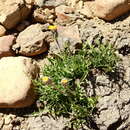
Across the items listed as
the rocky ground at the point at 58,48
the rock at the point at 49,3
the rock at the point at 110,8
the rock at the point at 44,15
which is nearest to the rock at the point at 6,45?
the rocky ground at the point at 58,48

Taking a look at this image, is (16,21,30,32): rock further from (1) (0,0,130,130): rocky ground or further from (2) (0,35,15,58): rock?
(2) (0,35,15,58): rock

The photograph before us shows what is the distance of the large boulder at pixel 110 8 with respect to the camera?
4602 mm

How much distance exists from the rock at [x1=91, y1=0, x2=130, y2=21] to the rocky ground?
0.08 m

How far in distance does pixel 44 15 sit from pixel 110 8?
0.92 metres

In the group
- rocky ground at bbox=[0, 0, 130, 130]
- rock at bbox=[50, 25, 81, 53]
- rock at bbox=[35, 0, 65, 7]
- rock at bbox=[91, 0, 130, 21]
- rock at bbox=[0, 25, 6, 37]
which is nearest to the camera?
rocky ground at bbox=[0, 0, 130, 130]

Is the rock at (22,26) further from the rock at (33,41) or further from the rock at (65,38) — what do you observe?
the rock at (65,38)

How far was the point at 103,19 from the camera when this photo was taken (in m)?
4.77

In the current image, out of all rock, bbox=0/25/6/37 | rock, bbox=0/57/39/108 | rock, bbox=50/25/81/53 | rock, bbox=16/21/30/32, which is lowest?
rock, bbox=0/57/39/108

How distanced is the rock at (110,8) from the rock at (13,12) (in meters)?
0.96

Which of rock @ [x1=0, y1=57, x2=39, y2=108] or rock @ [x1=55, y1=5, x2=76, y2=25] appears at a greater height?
rock @ [x1=55, y1=5, x2=76, y2=25]

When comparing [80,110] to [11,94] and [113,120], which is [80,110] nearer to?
[113,120]

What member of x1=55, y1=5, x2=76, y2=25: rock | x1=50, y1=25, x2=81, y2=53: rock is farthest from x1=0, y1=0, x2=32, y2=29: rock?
x1=50, y1=25, x2=81, y2=53: rock

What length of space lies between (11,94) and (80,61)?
912 millimetres

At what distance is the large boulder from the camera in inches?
181
